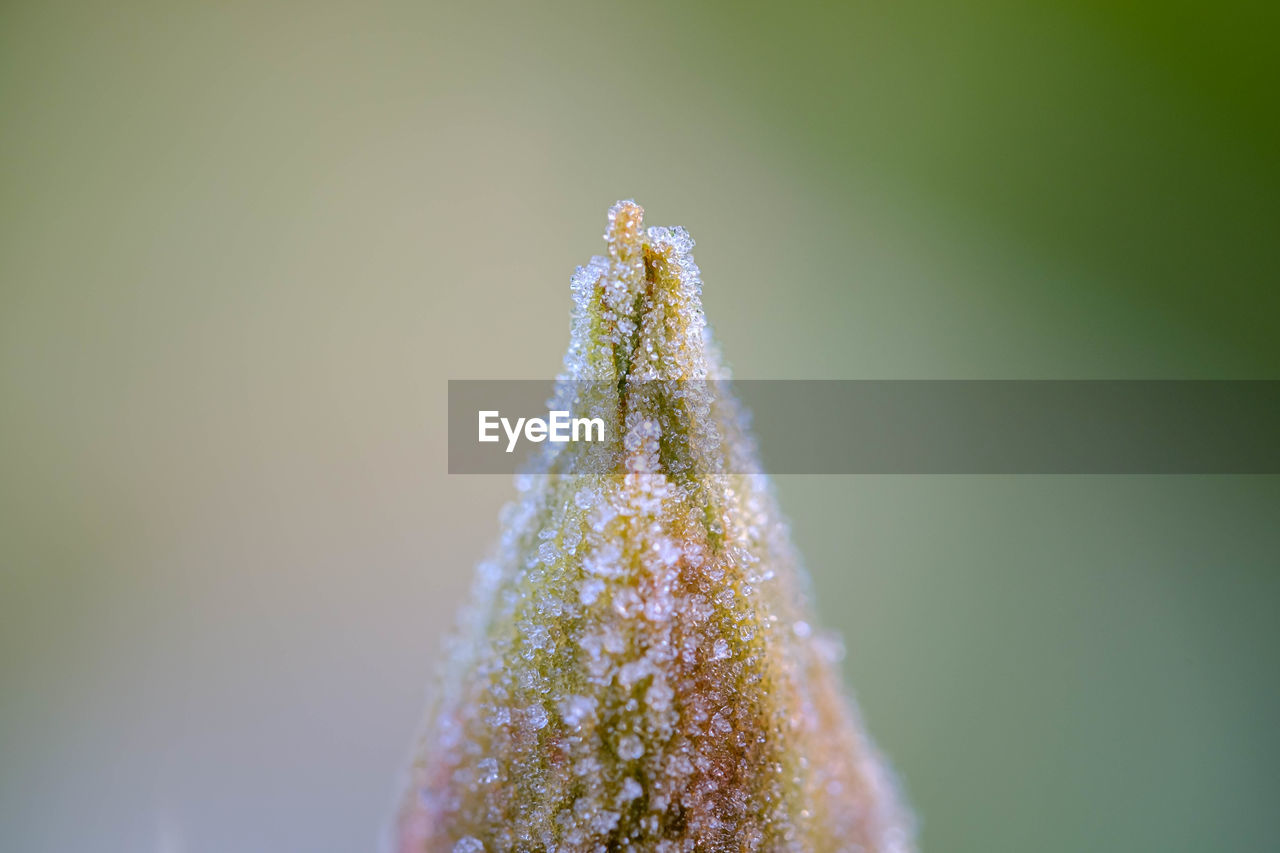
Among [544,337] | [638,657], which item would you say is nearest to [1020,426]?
[544,337]

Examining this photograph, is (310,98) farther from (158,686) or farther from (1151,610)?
(1151,610)

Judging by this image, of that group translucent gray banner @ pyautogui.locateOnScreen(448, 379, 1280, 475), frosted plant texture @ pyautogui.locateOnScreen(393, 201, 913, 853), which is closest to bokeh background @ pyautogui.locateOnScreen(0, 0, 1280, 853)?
translucent gray banner @ pyautogui.locateOnScreen(448, 379, 1280, 475)

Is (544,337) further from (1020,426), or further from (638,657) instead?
(638,657)

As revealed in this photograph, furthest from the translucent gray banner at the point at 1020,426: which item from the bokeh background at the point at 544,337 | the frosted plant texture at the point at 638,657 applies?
the frosted plant texture at the point at 638,657

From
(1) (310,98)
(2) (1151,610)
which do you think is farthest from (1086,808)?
(1) (310,98)

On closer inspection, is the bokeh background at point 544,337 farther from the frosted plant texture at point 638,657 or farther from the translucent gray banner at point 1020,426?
the frosted plant texture at point 638,657

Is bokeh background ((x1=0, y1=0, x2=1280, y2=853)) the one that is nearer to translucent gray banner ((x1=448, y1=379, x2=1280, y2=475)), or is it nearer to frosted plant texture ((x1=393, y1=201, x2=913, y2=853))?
translucent gray banner ((x1=448, y1=379, x2=1280, y2=475))
